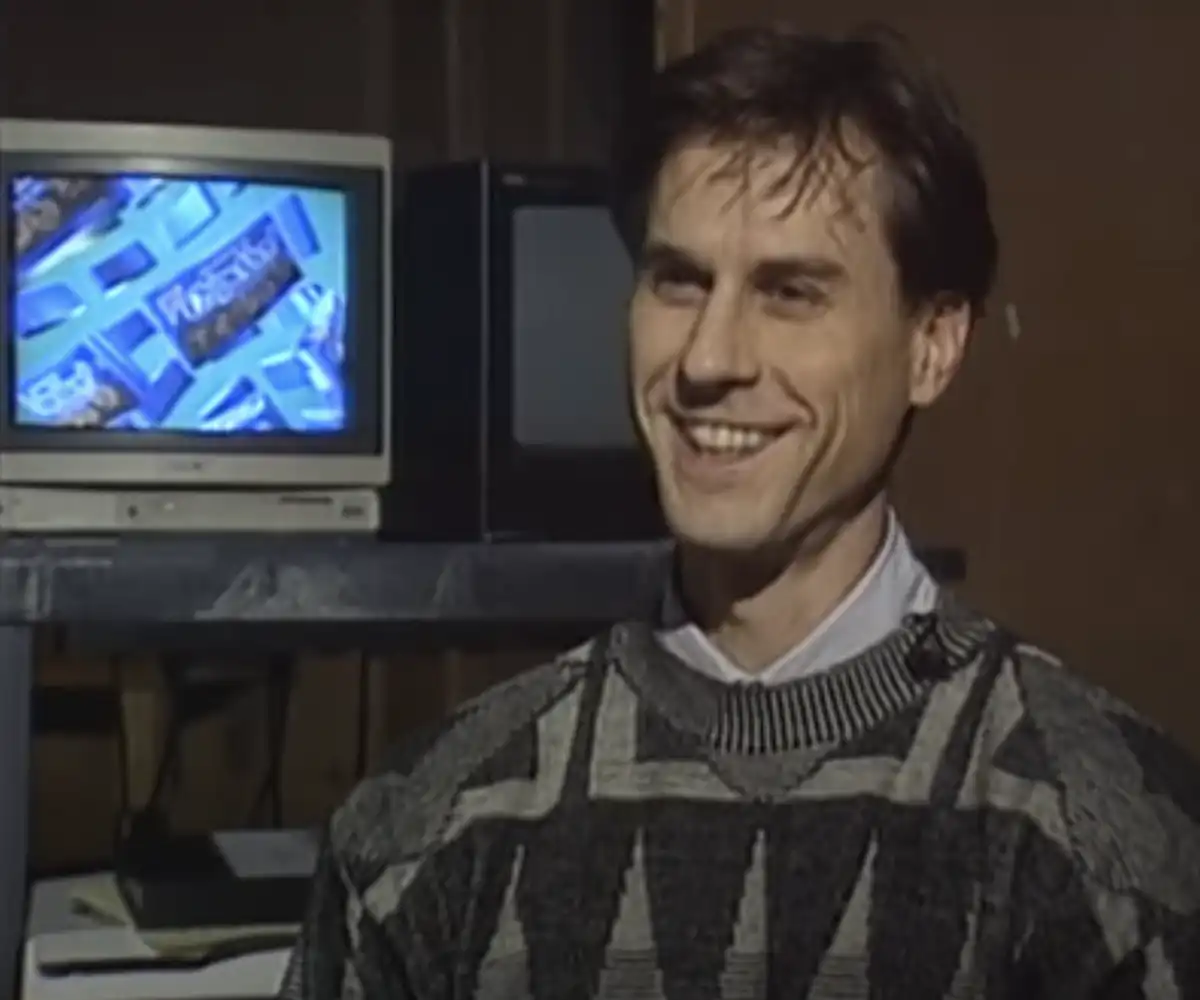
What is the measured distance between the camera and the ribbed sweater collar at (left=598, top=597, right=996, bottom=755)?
1.22 m

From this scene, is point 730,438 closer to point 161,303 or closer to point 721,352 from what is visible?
point 721,352

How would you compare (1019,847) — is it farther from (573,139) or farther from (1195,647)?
(573,139)

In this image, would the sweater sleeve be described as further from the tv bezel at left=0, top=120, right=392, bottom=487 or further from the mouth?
the tv bezel at left=0, top=120, right=392, bottom=487

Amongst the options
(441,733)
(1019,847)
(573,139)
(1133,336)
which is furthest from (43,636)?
(1019,847)

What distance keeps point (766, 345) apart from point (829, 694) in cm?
18

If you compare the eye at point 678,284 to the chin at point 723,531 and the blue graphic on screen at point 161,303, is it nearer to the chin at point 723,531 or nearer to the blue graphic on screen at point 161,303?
the chin at point 723,531

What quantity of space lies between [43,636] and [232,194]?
0.47 m

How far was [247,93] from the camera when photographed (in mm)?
2031

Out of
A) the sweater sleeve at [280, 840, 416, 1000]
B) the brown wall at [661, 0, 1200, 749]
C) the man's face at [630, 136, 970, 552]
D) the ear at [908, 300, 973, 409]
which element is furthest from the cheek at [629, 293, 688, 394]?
the brown wall at [661, 0, 1200, 749]

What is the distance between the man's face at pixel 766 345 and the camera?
3.92 ft

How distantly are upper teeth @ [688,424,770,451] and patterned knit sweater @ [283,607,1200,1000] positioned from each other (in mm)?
A: 125

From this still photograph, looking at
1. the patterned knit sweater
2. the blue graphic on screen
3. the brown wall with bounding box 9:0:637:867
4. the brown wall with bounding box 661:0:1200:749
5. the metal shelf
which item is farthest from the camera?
the brown wall with bounding box 9:0:637:867

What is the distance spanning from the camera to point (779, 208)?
1.19m

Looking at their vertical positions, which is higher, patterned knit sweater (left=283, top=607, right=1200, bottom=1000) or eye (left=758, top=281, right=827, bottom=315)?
eye (left=758, top=281, right=827, bottom=315)
